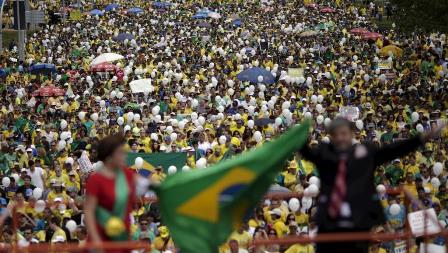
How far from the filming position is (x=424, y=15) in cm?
2714

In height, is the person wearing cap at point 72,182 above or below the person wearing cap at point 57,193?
below

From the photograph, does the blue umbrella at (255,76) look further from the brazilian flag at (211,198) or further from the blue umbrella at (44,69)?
the brazilian flag at (211,198)

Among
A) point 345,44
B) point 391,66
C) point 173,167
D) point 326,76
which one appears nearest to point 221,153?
point 173,167

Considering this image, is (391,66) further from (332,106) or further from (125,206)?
(125,206)

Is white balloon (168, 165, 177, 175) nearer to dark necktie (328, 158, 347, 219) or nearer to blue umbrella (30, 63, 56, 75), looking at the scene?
dark necktie (328, 158, 347, 219)

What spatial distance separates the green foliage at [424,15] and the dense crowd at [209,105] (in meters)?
1.16

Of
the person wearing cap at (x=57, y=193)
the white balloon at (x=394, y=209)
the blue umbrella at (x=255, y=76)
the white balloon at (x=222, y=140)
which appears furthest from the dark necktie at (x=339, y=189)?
the blue umbrella at (x=255, y=76)

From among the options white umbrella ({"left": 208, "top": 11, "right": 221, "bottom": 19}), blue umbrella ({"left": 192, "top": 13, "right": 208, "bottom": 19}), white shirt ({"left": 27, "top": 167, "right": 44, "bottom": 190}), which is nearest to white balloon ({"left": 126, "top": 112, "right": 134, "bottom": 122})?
white shirt ({"left": 27, "top": 167, "right": 44, "bottom": 190})

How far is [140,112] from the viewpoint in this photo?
21312mm

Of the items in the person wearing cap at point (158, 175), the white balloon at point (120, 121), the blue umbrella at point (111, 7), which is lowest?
the blue umbrella at point (111, 7)

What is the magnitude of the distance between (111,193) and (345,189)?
1538 millimetres

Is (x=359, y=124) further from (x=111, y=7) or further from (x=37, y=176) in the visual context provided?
(x=111, y=7)

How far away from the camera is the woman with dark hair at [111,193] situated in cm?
650

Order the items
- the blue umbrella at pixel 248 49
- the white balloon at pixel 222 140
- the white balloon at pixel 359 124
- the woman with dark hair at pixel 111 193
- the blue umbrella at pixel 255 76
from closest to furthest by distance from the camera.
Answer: the woman with dark hair at pixel 111 193 → the white balloon at pixel 222 140 → the white balloon at pixel 359 124 → the blue umbrella at pixel 255 76 → the blue umbrella at pixel 248 49
